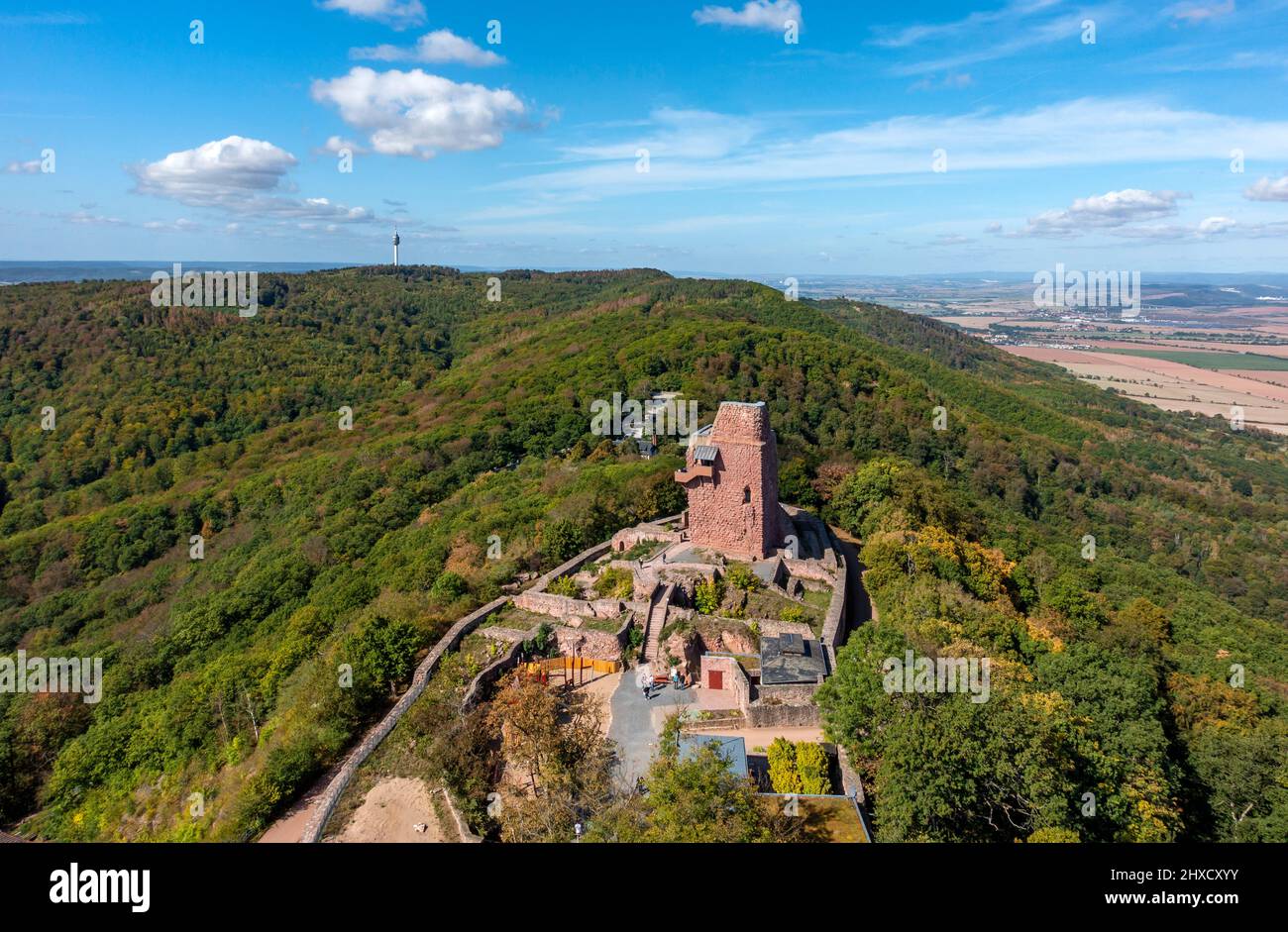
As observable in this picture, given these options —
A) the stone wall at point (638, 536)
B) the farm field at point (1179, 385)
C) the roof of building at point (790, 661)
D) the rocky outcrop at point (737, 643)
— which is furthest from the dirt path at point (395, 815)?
the farm field at point (1179, 385)

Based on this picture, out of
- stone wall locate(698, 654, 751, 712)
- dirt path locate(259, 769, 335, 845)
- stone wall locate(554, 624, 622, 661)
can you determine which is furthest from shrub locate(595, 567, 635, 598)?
dirt path locate(259, 769, 335, 845)

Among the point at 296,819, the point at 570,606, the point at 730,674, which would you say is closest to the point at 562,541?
the point at 570,606

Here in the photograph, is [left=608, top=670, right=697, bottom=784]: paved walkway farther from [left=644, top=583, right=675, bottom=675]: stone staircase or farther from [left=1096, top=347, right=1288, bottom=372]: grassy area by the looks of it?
[left=1096, top=347, right=1288, bottom=372]: grassy area

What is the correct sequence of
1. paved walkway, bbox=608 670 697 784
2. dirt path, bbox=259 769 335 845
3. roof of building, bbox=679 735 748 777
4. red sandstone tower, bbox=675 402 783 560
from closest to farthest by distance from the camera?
roof of building, bbox=679 735 748 777 < dirt path, bbox=259 769 335 845 < paved walkway, bbox=608 670 697 784 < red sandstone tower, bbox=675 402 783 560

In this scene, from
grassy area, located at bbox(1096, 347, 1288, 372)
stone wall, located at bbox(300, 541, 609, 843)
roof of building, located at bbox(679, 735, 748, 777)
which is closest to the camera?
roof of building, located at bbox(679, 735, 748, 777)

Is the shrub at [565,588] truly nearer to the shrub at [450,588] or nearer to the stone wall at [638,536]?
the stone wall at [638,536]

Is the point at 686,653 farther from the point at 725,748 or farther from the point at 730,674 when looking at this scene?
the point at 725,748
